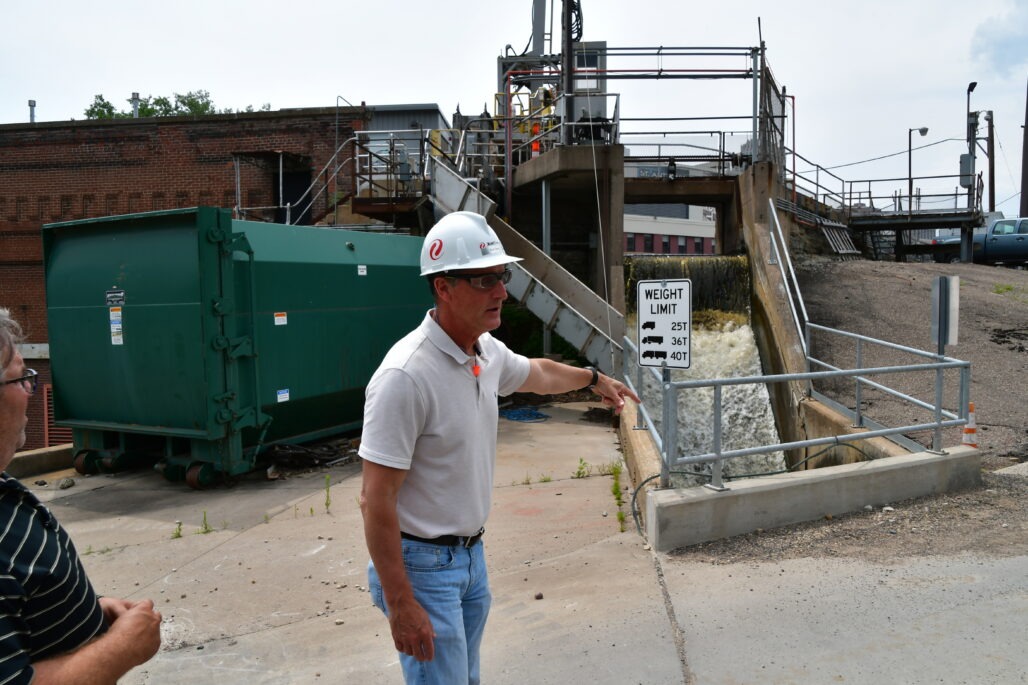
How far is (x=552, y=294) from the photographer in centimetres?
1240

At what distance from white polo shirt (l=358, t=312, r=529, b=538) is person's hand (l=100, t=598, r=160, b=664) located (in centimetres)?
70

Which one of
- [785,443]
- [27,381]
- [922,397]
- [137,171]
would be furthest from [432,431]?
[137,171]

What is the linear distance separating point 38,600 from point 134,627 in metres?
0.29

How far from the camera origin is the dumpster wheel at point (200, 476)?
8164 millimetres

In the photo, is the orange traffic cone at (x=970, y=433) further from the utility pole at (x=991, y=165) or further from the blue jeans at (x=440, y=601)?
the utility pole at (x=991, y=165)

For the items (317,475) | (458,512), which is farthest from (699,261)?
(458,512)

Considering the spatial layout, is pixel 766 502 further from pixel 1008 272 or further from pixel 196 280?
pixel 1008 272

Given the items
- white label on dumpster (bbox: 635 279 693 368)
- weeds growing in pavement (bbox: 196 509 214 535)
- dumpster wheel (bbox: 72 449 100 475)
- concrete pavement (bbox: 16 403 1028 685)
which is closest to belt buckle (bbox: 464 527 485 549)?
concrete pavement (bbox: 16 403 1028 685)

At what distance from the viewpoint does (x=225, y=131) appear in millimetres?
22828

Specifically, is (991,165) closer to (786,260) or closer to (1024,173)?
(1024,173)

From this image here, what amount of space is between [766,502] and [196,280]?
5.91 meters

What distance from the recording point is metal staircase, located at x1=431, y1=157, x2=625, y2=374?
1227 cm

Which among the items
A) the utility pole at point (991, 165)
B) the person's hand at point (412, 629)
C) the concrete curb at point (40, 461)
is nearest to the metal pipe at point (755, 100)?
the concrete curb at point (40, 461)

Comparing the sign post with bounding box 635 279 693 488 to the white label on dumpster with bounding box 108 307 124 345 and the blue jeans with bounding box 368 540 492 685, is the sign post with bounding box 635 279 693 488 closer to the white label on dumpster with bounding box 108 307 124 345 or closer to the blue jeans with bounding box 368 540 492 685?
the blue jeans with bounding box 368 540 492 685
